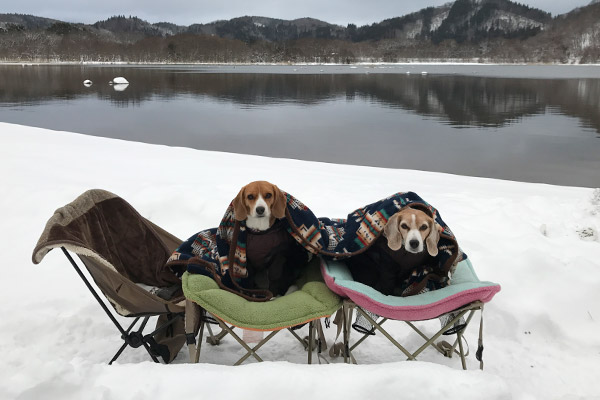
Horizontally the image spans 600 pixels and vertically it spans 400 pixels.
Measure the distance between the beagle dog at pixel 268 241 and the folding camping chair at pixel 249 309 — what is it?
223 millimetres

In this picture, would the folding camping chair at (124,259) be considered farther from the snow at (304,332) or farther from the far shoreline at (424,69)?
the far shoreline at (424,69)

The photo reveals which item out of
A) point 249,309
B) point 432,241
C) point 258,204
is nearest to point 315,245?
point 258,204

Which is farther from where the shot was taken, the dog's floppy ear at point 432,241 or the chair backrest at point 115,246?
the dog's floppy ear at point 432,241

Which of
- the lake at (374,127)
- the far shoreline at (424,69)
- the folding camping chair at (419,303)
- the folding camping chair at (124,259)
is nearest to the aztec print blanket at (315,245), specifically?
the folding camping chair at (419,303)

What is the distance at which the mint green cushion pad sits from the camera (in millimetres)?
2449

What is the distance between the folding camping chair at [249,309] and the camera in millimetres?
2453

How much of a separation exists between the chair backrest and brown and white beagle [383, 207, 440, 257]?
131cm

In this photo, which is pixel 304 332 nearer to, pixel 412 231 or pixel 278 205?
pixel 278 205

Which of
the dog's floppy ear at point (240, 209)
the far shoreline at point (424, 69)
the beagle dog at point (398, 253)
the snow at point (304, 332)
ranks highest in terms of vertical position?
the far shoreline at point (424, 69)

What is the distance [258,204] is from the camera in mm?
2682

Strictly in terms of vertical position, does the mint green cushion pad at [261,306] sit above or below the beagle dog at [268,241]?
below

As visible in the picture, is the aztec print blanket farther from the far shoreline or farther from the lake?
the far shoreline

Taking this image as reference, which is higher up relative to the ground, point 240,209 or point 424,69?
point 424,69

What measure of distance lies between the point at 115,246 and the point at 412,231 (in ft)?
6.38
